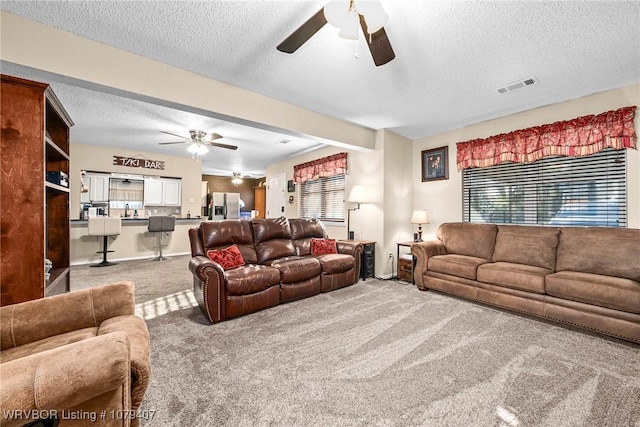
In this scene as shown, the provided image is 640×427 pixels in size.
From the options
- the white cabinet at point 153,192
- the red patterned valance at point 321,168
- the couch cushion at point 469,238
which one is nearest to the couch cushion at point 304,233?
the red patterned valance at point 321,168

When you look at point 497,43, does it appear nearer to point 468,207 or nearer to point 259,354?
point 468,207

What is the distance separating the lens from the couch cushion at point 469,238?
12.1 feet

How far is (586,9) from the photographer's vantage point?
1.88 meters

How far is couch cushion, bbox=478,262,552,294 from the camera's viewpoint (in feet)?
9.20

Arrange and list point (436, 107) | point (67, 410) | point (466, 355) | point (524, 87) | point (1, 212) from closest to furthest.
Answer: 1. point (67, 410)
2. point (1, 212)
3. point (466, 355)
4. point (524, 87)
5. point (436, 107)

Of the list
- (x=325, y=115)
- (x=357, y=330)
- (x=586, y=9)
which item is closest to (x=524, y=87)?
(x=586, y=9)

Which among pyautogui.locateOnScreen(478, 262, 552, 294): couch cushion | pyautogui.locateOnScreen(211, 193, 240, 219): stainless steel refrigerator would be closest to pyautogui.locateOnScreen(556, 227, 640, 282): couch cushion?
pyautogui.locateOnScreen(478, 262, 552, 294): couch cushion

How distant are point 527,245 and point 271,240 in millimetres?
3273

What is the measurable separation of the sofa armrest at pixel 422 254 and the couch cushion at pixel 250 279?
2039mm

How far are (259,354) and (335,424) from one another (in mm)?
888

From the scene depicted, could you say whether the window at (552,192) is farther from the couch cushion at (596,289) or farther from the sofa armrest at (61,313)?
the sofa armrest at (61,313)

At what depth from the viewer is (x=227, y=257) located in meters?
3.23

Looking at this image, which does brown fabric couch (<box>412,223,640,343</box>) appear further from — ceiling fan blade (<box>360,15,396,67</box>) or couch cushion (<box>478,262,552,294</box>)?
ceiling fan blade (<box>360,15,396,67</box>)

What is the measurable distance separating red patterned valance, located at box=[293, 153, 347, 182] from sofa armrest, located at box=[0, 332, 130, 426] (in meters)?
4.69
